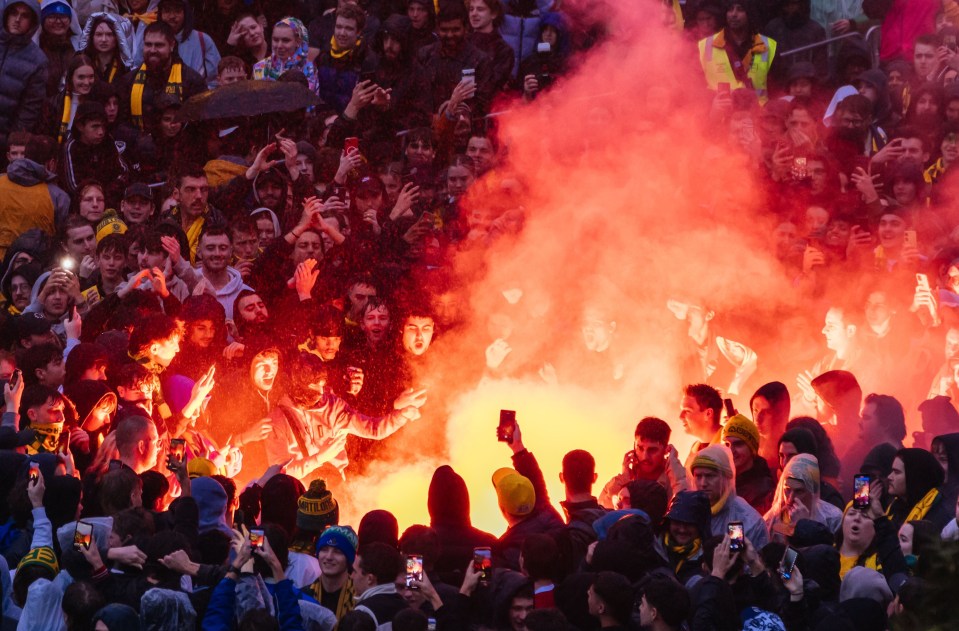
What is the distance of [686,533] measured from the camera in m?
7.80

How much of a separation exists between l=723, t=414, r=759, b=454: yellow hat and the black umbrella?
194 inches

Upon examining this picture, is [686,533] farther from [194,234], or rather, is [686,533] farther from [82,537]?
[194,234]

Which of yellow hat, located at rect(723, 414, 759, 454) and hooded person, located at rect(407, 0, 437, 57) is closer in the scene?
yellow hat, located at rect(723, 414, 759, 454)

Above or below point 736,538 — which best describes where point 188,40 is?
below

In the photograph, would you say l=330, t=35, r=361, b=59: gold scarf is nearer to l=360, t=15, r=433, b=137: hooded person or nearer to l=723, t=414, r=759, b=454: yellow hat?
l=360, t=15, r=433, b=137: hooded person

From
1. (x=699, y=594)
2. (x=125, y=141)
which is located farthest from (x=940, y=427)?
(x=125, y=141)

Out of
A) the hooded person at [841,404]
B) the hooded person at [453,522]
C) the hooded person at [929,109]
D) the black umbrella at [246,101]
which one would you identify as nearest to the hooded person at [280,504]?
the hooded person at [453,522]

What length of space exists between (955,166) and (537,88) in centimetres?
303

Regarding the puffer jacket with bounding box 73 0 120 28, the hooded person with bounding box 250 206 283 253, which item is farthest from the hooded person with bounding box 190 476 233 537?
the puffer jacket with bounding box 73 0 120 28

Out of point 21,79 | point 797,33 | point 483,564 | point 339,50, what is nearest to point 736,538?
point 483,564

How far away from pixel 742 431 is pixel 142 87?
232 inches

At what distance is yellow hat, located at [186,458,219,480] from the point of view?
9055 mm

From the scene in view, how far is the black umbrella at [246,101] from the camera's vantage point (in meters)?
12.5

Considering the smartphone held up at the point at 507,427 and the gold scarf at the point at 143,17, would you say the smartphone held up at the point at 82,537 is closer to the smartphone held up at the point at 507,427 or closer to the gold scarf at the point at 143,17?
the smartphone held up at the point at 507,427
